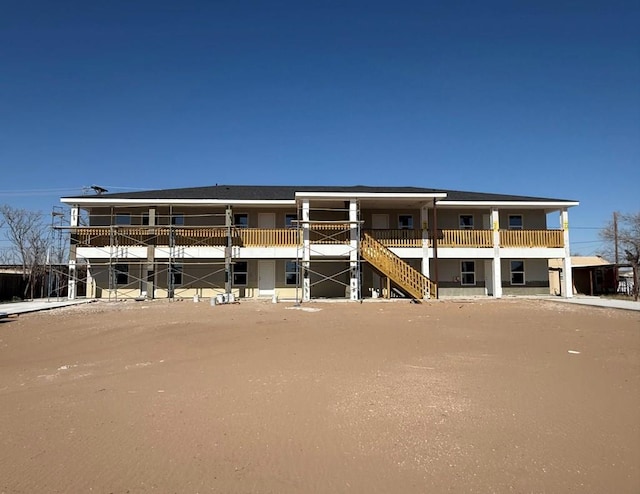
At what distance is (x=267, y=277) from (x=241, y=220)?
358cm

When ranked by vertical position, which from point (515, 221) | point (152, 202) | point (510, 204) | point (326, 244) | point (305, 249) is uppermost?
point (510, 204)

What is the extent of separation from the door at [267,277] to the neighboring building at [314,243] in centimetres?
6

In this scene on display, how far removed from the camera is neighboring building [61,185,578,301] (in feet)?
74.0

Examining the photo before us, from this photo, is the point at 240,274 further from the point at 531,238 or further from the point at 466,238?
the point at 531,238

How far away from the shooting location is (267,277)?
24.6 metres

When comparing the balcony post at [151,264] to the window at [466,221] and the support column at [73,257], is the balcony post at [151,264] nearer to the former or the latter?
the support column at [73,257]

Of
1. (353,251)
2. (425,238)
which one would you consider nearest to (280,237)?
(353,251)

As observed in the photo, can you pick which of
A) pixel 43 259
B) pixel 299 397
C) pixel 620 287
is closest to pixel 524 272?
pixel 620 287

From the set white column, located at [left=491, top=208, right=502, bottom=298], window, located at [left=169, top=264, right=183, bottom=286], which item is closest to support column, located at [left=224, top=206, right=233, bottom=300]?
window, located at [left=169, top=264, right=183, bottom=286]

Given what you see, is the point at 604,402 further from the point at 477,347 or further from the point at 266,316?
the point at 266,316

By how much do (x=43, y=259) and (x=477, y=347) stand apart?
36.4m

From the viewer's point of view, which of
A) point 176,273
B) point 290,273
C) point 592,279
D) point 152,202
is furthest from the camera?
point 592,279

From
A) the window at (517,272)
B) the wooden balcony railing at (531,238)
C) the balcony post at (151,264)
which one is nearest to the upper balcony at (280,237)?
the wooden balcony railing at (531,238)

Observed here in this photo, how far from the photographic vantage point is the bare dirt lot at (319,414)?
11.7 feet
